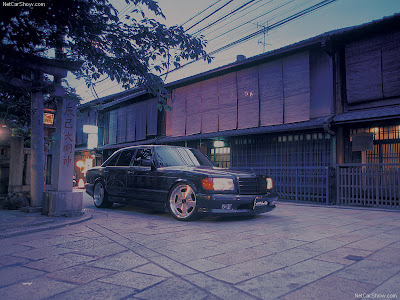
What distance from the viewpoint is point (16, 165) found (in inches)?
324

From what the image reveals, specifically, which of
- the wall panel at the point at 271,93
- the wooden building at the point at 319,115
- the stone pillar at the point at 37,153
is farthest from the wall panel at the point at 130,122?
the stone pillar at the point at 37,153

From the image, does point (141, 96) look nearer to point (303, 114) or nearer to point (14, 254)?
point (303, 114)

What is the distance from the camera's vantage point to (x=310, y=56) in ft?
38.3

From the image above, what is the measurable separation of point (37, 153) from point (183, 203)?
3608 mm

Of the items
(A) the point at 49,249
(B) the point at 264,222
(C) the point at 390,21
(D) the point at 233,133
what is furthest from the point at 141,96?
(A) the point at 49,249

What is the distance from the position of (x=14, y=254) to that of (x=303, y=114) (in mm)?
10134

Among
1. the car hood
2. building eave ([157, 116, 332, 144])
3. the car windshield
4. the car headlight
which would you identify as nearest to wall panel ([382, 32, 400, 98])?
building eave ([157, 116, 332, 144])

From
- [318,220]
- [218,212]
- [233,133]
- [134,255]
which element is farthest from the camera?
[233,133]

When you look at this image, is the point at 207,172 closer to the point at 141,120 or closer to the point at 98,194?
the point at 98,194

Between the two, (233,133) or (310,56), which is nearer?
(310,56)

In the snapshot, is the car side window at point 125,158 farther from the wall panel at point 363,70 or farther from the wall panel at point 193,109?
the wall panel at point 193,109

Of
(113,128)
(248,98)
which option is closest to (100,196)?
(248,98)

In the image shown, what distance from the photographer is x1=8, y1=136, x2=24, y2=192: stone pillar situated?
26.7 ft

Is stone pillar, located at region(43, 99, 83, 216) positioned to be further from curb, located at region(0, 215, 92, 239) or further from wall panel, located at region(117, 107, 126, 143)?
wall panel, located at region(117, 107, 126, 143)
